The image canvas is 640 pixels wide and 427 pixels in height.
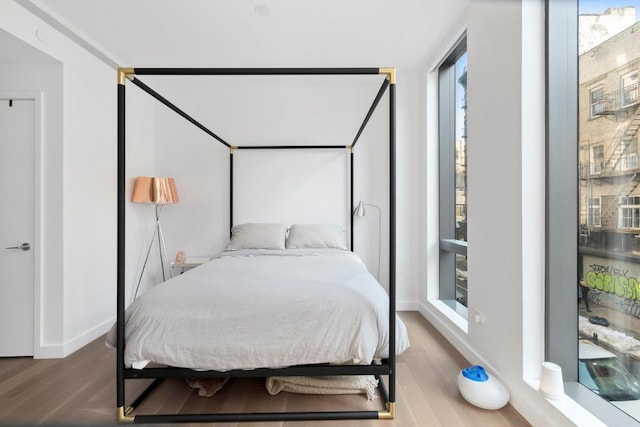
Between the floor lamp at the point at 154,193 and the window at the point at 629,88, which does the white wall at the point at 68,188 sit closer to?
the floor lamp at the point at 154,193

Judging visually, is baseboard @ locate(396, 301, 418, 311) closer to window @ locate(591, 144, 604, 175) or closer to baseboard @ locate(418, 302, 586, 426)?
baseboard @ locate(418, 302, 586, 426)

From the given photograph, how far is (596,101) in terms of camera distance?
158 centimetres

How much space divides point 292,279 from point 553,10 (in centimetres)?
209

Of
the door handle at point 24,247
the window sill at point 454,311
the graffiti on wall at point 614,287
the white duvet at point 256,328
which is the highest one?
the door handle at point 24,247

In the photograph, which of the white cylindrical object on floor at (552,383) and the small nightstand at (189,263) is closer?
the white cylindrical object on floor at (552,383)

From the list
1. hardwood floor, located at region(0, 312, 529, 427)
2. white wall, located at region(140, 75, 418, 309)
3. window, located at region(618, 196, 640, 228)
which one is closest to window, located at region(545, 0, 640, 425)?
window, located at region(618, 196, 640, 228)

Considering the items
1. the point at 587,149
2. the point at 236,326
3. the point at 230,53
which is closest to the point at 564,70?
the point at 587,149

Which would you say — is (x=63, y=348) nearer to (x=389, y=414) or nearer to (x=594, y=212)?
(x=389, y=414)

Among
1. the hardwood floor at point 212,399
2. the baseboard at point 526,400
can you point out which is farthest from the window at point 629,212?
the hardwood floor at point 212,399

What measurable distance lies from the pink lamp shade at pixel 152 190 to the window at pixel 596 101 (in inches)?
140

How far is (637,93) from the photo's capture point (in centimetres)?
137

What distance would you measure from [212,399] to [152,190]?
232 centimetres

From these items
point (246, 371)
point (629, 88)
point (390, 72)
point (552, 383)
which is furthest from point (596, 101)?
point (246, 371)

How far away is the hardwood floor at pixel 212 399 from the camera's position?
1.73 m
